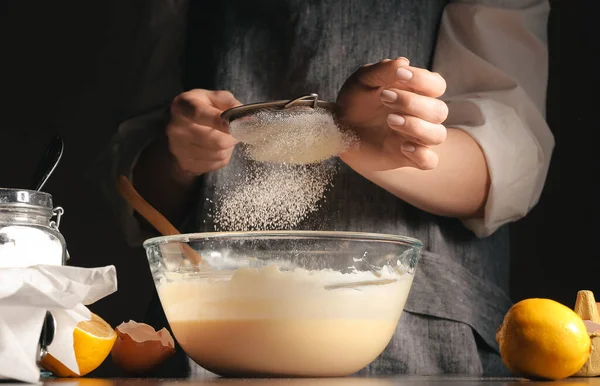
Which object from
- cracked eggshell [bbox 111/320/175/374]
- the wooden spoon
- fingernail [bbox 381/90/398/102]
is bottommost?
cracked eggshell [bbox 111/320/175/374]

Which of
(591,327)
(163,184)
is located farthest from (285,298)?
(163,184)

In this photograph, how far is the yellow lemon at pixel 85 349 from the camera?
592mm

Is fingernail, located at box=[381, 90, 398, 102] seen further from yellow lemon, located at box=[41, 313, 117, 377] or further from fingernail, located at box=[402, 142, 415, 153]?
yellow lemon, located at box=[41, 313, 117, 377]

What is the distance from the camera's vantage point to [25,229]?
1.97 feet

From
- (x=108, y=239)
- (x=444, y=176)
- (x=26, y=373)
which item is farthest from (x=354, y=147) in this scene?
(x=108, y=239)

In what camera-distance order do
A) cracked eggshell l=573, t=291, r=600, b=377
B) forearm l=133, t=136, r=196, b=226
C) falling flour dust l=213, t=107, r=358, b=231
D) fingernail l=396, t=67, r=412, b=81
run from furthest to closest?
forearm l=133, t=136, r=196, b=226 < falling flour dust l=213, t=107, r=358, b=231 < fingernail l=396, t=67, r=412, b=81 < cracked eggshell l=573, t=291, r=600, b=377

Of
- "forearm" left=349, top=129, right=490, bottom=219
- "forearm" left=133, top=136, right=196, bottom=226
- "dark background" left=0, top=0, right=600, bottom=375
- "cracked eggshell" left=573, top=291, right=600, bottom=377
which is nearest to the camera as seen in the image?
"cracked eggshell" left=573, top=291, right=600, bottom=377

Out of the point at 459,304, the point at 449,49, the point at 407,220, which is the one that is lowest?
the point at 459,304

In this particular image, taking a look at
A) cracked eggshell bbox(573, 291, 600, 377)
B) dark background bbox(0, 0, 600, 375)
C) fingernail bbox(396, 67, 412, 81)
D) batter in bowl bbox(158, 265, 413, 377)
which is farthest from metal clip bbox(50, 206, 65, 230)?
dark background bbox(0, 0, 600, 375)

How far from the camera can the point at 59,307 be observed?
53 cm

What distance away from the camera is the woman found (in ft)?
3.35

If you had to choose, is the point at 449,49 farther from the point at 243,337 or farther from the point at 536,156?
the point at 243,337

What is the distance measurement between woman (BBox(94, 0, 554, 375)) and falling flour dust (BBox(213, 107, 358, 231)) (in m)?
0.02

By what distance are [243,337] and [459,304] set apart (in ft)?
1.83
